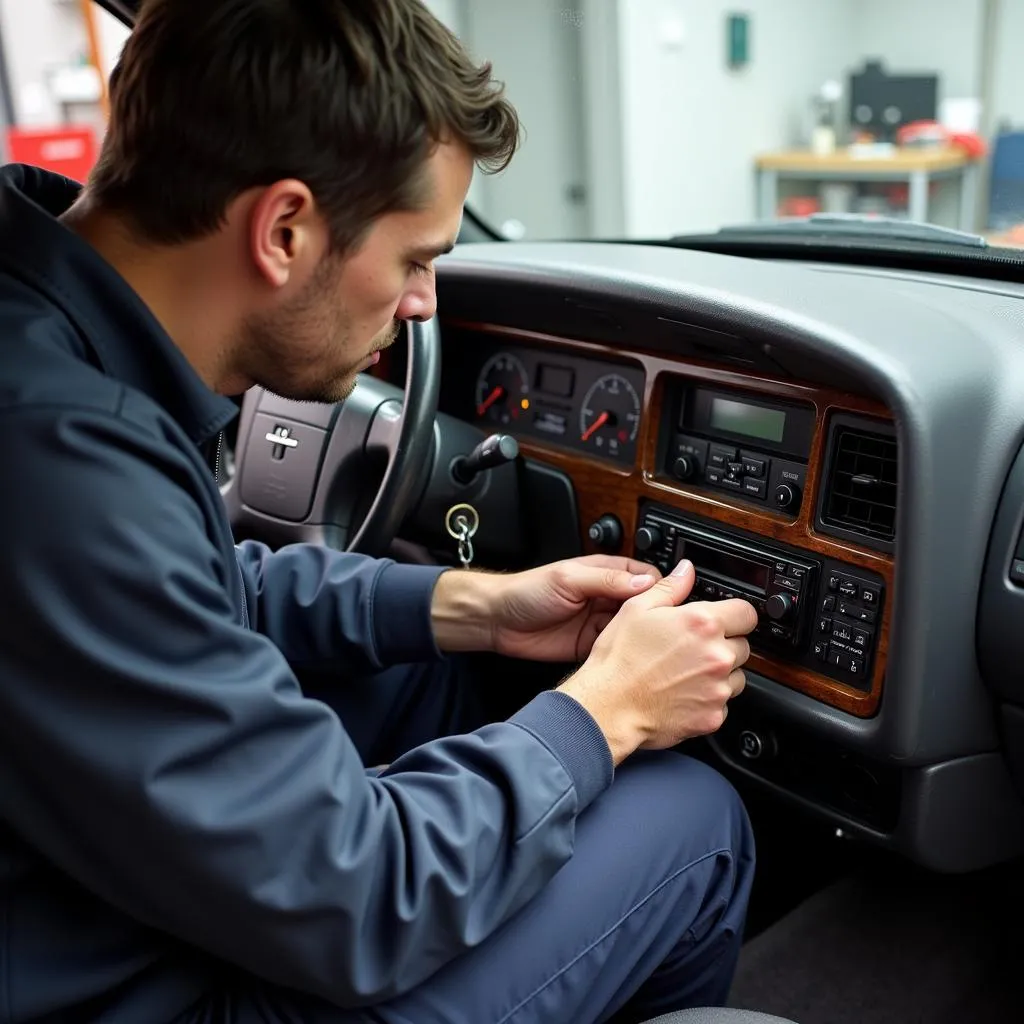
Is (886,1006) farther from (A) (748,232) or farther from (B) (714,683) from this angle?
(A) (748,232)

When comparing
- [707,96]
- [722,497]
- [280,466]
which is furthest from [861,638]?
[707,96]

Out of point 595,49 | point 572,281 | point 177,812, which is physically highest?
point 595,49

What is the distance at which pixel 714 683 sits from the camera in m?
1.00

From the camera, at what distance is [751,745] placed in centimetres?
133

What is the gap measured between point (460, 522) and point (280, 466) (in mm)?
286

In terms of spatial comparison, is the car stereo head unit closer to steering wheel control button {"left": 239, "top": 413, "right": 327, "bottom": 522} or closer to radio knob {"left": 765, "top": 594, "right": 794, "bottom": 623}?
radio knob {"left": 765, "top": 594, "right": 794, "bottom": 623}

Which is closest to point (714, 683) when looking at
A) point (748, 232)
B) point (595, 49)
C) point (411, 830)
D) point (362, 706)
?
point (411, 830)

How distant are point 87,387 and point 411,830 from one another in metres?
0.36

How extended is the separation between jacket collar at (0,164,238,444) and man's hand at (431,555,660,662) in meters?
0.48

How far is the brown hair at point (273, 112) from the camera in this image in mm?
764

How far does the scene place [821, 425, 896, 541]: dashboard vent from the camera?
1.10 meters

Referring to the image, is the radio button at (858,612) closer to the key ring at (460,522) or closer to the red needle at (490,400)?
the key ring at (460,522)

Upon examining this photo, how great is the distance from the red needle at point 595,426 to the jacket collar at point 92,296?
747 millimetres

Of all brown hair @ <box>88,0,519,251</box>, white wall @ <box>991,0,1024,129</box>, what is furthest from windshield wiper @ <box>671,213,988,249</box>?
white wall @ <box>991,0,1024,129</box>
